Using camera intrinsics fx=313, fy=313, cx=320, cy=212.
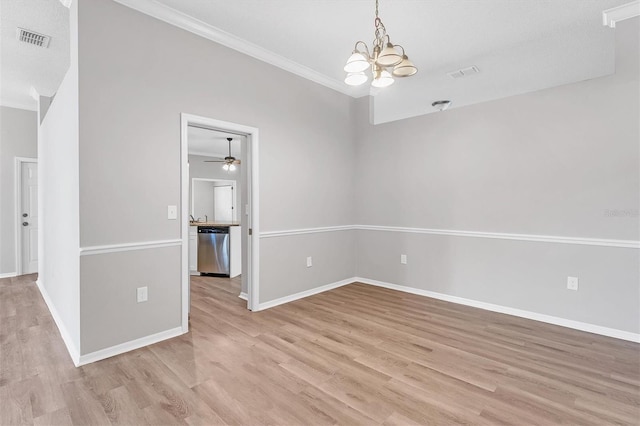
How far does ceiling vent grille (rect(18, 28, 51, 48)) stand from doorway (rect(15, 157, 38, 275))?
297 centimetres

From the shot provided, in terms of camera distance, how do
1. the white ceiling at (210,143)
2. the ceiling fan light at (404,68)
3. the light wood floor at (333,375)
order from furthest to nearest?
1. the white ceiling at (210,143)
2. the ceiling fan light at (404,68)
3. the light wood floor at (333,375)

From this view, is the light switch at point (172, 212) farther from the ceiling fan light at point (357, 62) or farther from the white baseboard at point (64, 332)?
the ceiling fan light at point (357, 62)

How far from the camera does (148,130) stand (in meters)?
2.84

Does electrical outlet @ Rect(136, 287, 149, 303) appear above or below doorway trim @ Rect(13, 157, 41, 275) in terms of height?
below

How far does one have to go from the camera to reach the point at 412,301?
4059 mm

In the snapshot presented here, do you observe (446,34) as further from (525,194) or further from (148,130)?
(148,130)

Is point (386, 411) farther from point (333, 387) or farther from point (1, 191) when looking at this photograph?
point (1, 191)

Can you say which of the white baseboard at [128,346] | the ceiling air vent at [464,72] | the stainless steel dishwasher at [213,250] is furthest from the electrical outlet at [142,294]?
the ceiling air vent at [464,72]

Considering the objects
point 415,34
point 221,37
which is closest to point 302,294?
point 221,37

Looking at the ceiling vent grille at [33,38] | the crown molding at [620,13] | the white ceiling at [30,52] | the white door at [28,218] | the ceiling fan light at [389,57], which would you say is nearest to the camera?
the ceiling fan light at [389,57]

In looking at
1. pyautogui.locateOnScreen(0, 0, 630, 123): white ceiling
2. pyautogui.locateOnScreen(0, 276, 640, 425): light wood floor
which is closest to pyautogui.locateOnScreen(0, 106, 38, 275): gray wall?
pyautogui.locateOnScreen(0, 0, 630, 123): white ceiling

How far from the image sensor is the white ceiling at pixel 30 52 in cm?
288

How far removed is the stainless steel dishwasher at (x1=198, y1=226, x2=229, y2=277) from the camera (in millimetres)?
5422

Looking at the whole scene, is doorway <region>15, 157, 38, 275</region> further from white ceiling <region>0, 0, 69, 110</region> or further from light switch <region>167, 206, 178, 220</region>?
light switch <region>167, 206, 178, 220</region>
